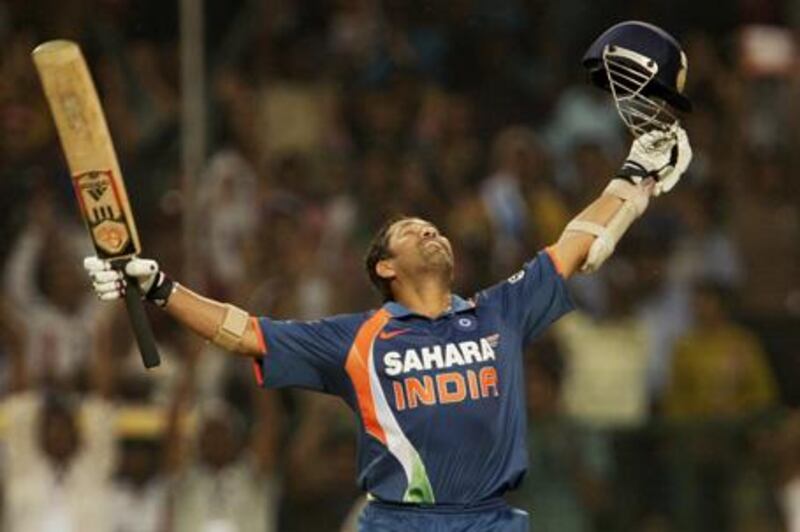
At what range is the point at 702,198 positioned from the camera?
967cm

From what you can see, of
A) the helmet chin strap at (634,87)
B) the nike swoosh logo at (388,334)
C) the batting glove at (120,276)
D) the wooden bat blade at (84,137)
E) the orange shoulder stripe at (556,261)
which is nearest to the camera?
the batting glove at (120,276)

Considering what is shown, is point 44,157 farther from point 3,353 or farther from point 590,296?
point 590,296

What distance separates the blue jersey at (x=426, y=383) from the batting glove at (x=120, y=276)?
340mm

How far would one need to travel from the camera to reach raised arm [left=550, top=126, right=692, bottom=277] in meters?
6.34

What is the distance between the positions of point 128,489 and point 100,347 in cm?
61

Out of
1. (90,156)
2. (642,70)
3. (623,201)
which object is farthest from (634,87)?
(90,156)

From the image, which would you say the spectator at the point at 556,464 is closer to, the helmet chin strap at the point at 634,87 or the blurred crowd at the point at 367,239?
the blurred crowd at the point at 367,239

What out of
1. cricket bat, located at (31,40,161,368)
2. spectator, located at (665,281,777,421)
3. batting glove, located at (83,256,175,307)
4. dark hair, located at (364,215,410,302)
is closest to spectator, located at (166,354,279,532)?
spectator, located at (665,281,777,421)

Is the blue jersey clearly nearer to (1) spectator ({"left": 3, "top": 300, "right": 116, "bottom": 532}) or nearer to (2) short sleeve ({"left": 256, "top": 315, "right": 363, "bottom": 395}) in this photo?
(2) short sleeve ({"left": 256, "top": 315, "right": 363, "bottom": 395})

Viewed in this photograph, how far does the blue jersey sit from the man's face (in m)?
0.11

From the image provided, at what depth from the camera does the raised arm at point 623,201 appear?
6340 mm

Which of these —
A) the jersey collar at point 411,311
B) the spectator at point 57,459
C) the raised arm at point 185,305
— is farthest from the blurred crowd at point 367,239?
the raised arm at point 185,305

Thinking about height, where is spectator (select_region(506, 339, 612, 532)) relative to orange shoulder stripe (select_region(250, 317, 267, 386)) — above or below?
below

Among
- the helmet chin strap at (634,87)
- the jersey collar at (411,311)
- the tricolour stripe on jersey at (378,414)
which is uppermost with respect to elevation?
the helmet chin strap at (634,87)
